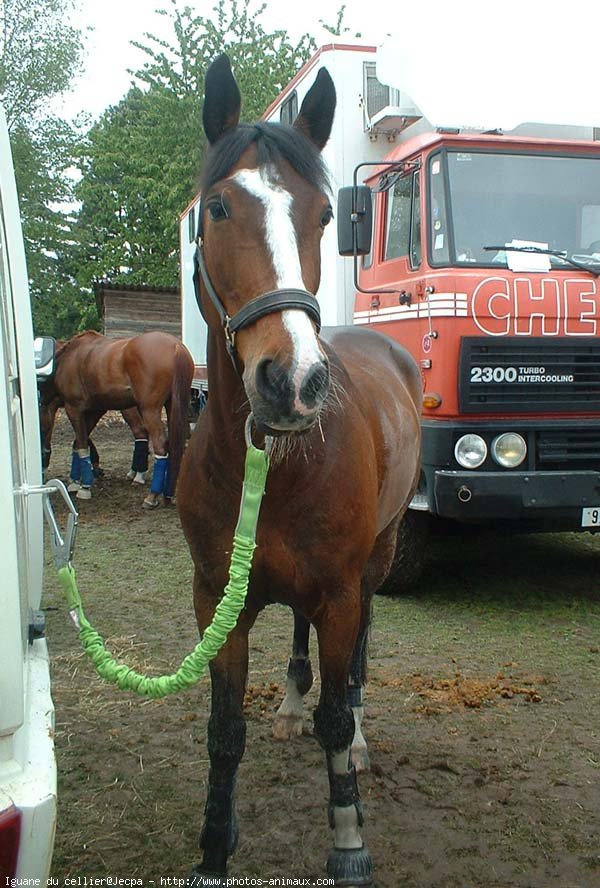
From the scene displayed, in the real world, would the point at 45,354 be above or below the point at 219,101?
below

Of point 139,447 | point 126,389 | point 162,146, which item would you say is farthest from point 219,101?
point 162,146

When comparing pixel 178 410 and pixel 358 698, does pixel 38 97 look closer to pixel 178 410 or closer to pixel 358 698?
pixel 178 410

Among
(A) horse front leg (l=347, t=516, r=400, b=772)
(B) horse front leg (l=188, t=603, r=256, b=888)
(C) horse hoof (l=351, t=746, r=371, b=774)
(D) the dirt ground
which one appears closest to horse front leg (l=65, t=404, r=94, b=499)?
(D) the dirt ground

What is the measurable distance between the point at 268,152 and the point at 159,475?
7048mm

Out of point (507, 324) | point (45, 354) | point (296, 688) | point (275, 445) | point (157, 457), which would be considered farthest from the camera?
point (157, 457)

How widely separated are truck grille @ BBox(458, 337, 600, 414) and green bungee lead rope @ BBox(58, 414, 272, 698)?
2838mm

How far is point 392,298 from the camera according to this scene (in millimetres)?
5289

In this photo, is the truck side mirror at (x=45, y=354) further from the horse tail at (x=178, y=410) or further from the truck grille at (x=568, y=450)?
the truck grille at (x=568, y=450)

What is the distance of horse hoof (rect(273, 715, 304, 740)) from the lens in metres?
A: 3.37

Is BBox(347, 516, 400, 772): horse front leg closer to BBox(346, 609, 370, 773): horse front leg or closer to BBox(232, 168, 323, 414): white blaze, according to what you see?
BBox(346, 609, 370, 773): horse front leg

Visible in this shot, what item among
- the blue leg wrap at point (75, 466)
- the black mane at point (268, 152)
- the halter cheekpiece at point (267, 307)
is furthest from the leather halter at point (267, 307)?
the blue leg wrap at point (75, 466)

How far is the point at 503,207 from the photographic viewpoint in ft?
16.0

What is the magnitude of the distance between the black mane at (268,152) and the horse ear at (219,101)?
78 mm

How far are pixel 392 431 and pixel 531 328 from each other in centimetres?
203
